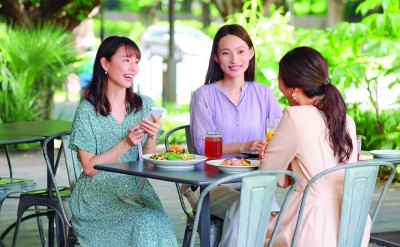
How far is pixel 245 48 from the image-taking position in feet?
15.1

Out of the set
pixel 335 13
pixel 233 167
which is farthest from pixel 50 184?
pixel 335 13

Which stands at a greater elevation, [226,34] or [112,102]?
[226,34]

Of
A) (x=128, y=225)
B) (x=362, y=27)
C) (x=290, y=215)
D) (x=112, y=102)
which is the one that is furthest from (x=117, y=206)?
(x=362, y=27)

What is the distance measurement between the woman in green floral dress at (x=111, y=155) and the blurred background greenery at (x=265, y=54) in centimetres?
384

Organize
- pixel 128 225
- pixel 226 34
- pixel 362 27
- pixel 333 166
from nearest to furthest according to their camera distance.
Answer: pixel 333 166 → pixel 128 225 → pixel 226 34 → pixel 362 27

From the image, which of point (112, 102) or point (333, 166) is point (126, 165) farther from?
point (333, 166)

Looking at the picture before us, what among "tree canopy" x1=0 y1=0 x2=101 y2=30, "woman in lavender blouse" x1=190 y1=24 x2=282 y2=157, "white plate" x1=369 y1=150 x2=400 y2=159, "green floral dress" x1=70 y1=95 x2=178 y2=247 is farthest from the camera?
"tree canopy" x1=0 y1=0 x2=101 y2=30

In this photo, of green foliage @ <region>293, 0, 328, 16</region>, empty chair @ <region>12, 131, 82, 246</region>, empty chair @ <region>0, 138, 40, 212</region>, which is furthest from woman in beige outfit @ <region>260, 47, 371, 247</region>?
green foliage @ <region>293, 0, 328, 16</region>

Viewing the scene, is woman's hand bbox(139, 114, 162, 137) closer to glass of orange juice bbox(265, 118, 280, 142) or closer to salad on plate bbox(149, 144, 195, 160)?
salad on plate bbox(149, 144, 195, 160)

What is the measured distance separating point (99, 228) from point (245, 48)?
120 centimetres

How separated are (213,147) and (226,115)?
52 cm

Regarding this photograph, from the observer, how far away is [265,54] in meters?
9.03

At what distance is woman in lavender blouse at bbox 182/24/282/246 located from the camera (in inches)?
179

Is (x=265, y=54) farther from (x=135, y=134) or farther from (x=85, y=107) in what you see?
(x=135, y=134)
